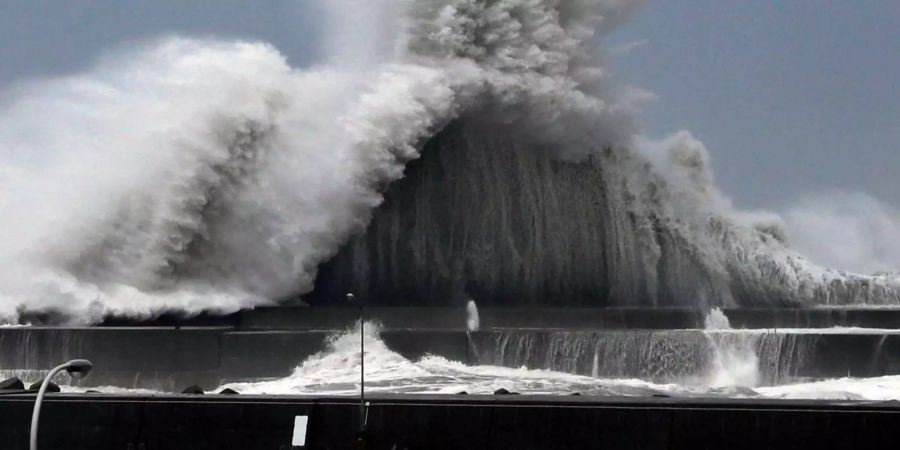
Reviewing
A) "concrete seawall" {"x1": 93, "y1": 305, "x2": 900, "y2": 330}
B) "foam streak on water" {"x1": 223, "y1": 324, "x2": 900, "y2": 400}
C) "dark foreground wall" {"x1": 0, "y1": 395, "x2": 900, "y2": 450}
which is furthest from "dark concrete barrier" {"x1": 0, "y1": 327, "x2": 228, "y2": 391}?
"dark foreground wall" {"x1": 0, "y1": 395, "x2": 900, "y2": 450}

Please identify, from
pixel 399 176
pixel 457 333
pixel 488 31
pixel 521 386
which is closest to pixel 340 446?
pixel 521 386

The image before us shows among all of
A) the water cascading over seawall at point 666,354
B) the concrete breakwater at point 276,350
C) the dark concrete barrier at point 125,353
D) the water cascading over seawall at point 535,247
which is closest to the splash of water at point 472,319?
the concrete breakwater at point 276,350

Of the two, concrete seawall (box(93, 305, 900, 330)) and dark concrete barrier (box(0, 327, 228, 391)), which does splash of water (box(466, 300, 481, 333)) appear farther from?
dark concrete barrier (box(0, 327, 228, 391))

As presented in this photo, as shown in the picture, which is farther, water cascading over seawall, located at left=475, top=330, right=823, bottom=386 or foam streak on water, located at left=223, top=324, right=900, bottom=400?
water cascading over seawall, located at left=475, top=330, right=823, bottom=386

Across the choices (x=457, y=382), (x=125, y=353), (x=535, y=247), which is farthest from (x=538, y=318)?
(x=125, y=353)

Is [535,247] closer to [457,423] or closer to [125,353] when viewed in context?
[125,353]

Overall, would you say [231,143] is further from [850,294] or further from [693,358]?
[850,294]

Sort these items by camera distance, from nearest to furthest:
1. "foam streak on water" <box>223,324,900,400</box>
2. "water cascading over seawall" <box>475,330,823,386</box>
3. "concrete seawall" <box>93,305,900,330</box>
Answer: "foam streak on water" <box>223,324,900,400</box>
"water cascading over seawall" <box>475,330,823,386</box>
"concrete seawall" <box>93,305,900,330</box>

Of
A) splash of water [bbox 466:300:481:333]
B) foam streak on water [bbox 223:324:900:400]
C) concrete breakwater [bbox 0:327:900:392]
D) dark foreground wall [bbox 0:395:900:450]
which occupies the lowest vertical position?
dark foreground wall [bbox 0:395:900:450]
